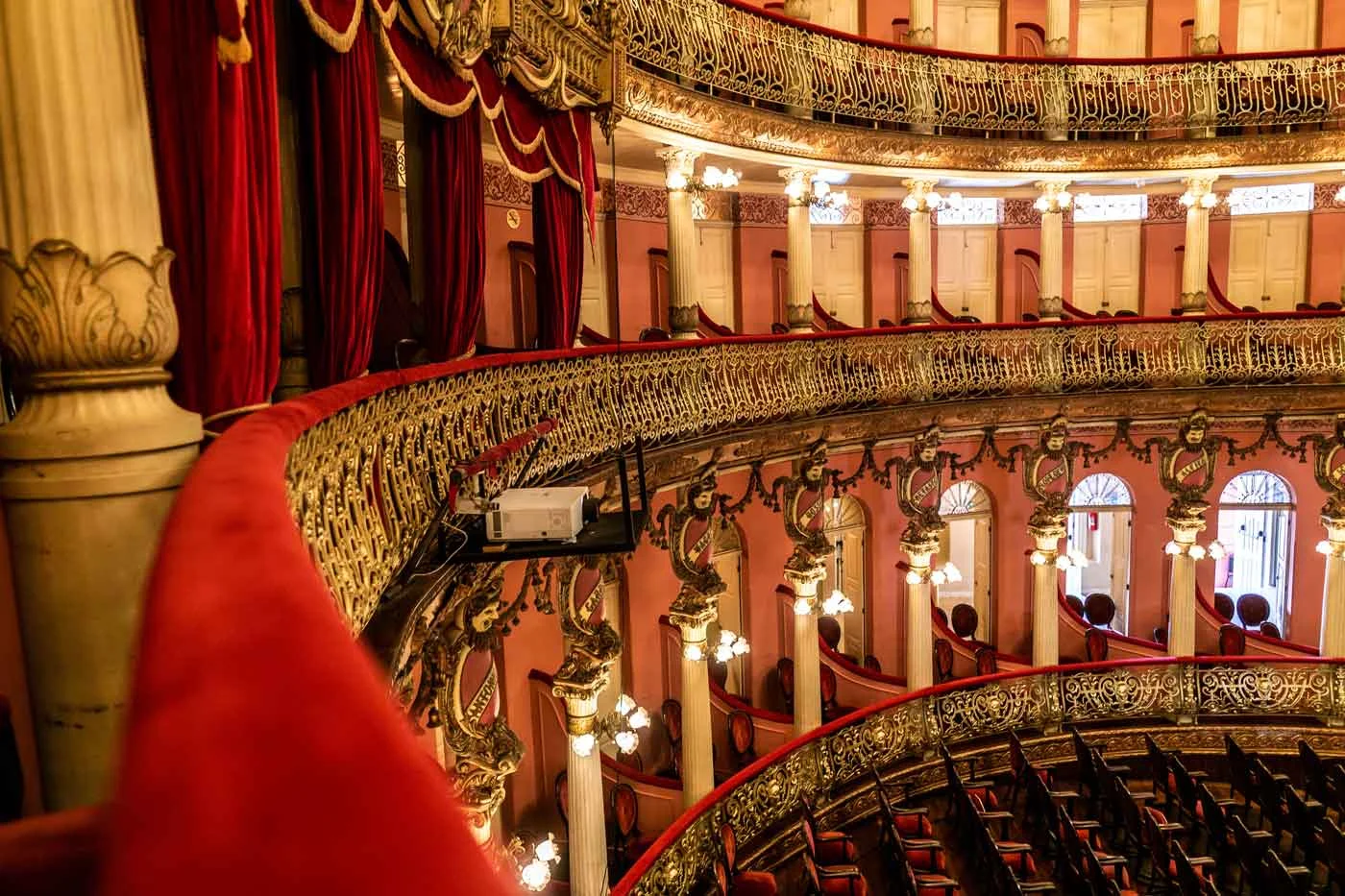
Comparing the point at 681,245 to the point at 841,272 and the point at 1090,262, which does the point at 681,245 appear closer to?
the point at 841,272

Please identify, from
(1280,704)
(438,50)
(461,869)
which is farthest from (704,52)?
(1280,704)

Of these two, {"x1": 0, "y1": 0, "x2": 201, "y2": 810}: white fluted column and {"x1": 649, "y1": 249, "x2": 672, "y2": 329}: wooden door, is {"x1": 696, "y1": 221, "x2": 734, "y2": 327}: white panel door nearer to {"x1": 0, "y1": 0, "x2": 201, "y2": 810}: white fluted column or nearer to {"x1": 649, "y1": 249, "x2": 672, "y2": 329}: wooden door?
{"x1": 649, "y1": 249, "x2": 672, "y2": 329}: wooden door

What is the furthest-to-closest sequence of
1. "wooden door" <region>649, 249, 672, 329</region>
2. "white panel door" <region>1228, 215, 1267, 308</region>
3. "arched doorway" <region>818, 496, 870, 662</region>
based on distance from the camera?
"white panel door" <region>1228, 215, 1267, 308</region> < "arched doorway" <region>818, 496, 870, 662</region> < "wooden door" <region>649, 249, 672, 329</region>

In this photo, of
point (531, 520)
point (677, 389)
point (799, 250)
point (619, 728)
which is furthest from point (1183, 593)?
point (531, 520)

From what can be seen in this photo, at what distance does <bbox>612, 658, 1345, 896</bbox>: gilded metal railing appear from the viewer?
488 inches

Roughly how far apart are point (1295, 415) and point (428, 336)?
14.0 m

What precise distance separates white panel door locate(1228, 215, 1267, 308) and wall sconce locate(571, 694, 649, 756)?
1479cm

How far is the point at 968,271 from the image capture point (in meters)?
18.8

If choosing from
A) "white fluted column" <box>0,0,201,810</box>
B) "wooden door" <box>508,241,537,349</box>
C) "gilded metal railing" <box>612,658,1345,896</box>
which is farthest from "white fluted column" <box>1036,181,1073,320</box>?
"white fluted column" <box>0,0,201,810</box>

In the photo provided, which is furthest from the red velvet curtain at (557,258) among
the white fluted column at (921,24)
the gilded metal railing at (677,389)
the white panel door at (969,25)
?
the white panel door at (969,25)

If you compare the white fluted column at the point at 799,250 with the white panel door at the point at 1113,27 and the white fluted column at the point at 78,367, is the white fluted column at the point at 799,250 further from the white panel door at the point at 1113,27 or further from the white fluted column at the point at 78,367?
the white fluted column at the point at 78,367

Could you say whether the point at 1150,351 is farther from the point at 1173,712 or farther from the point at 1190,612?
the point at 1173,712

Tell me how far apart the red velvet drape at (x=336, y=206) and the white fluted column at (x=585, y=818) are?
192 inches

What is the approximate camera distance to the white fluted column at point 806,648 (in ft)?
42.4
